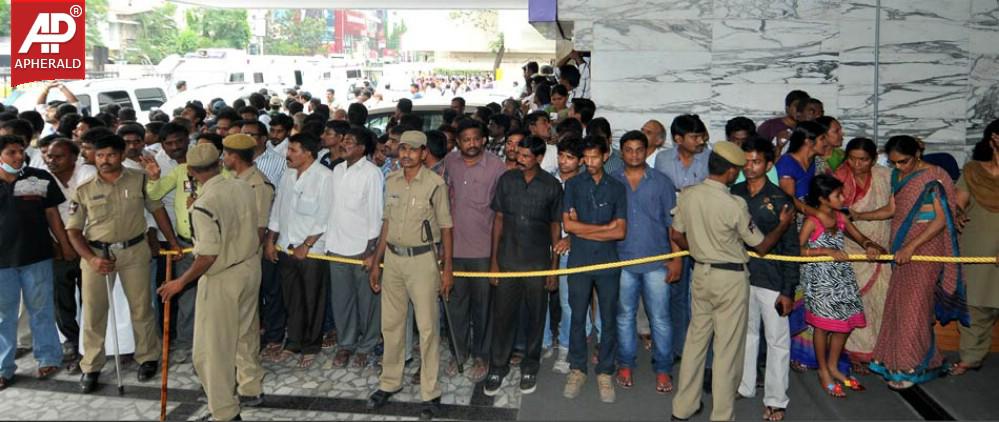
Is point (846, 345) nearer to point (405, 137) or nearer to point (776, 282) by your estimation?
point (776, 282)

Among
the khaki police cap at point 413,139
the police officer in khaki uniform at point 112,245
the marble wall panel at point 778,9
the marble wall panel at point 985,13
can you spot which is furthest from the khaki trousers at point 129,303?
the marble wall panel at point 985,13

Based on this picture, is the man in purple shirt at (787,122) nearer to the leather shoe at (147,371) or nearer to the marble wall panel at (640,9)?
the marble wall panel at (640,9)

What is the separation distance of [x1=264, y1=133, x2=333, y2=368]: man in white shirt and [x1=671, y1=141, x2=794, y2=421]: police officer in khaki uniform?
8.79 ft

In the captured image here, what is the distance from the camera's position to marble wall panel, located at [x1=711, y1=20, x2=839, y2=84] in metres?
7.77

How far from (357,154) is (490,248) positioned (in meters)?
1.21

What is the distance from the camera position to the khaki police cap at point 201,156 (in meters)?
4.80

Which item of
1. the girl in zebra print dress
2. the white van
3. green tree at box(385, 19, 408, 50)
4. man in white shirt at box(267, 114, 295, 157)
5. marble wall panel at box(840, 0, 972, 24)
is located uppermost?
green tree at box(385, 19, 408, 50)

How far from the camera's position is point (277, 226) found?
6082mm

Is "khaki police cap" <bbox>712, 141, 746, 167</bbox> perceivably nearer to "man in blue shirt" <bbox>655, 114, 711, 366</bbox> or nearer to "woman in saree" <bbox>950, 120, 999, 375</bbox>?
"man in blue shirt" <bbox>655, 114, 711, 366</bbox>

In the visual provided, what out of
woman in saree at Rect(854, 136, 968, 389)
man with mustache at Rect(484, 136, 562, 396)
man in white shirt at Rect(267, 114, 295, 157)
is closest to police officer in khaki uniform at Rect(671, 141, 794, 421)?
man with mustache at Rect(484, 136, 562, 396)

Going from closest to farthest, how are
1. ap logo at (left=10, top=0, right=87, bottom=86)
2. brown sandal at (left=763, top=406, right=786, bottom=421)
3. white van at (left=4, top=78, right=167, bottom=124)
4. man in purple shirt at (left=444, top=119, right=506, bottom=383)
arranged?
brown sandal at (left=763, top=406, right=786, bottom=421), man in purple shirt at (left=444, top=119, right=506, bottom=383), white van at (left=4, top=78, right=167, bottom=124), ap logo at (left=10, top=0, right=87, bottom=86)

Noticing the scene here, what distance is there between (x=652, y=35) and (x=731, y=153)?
141 inches

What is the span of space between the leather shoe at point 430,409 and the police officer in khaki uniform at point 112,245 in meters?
2.19

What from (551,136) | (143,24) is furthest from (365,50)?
(551,136)
